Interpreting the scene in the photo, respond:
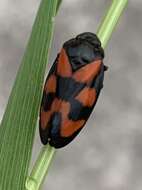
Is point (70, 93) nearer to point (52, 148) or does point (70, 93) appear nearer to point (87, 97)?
point (87, 97)

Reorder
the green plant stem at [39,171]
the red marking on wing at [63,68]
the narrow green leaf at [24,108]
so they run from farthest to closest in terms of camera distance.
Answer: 1. the red marking on wing at [63,68]
2. the narrow green leaf at [24,108]
3. the green plant stem at [39,171]

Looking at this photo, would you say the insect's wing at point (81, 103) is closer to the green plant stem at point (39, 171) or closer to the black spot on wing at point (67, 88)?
the black spot on wing at point (67, 88)

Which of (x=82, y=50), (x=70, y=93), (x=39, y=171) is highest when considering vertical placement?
(x=82, y=50)

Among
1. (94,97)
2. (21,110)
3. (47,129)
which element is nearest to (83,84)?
(94,97)

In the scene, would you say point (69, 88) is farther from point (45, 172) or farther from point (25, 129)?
point (45, 172)

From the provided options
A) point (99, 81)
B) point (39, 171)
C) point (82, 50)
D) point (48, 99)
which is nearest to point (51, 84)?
point (48, 99)

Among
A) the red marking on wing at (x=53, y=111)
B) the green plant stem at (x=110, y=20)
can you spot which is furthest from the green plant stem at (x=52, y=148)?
the red marking on wing at (x=53, y=111)
